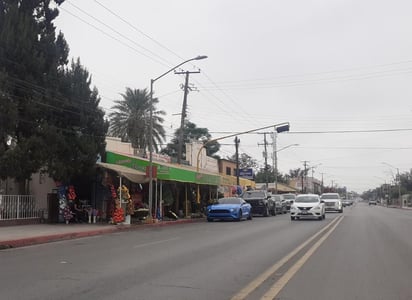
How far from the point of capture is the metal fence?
23.9 metres

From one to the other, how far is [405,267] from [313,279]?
292 centimetres

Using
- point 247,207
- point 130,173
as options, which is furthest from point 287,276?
point 247,207

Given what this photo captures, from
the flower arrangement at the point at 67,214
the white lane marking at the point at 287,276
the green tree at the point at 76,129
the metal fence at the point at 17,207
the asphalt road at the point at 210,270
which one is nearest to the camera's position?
the white lane marking at the point at 287,276

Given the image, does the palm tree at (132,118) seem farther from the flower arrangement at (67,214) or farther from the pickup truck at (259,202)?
the flower arrangement at (67,214)

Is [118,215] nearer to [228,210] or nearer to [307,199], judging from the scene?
[228,210]

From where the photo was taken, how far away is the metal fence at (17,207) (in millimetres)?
23875

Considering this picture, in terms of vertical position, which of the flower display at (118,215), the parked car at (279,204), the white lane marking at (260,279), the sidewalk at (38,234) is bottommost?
the white lane marking at (260,279)

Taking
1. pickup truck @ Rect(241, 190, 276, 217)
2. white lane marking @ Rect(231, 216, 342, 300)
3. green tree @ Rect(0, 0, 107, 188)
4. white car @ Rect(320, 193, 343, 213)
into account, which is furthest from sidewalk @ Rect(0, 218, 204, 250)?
white car @ Rect(320, 193, 343, 213)

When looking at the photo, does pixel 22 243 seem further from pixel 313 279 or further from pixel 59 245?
pixel 313 279

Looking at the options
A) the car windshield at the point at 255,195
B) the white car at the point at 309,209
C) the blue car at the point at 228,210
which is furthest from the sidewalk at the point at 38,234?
the car windshield at the point at 255,195

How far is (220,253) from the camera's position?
46.3ft

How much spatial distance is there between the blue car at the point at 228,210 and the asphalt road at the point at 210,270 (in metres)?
14.6

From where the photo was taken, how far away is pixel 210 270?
1096 centimetres

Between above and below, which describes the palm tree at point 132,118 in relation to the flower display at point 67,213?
above
